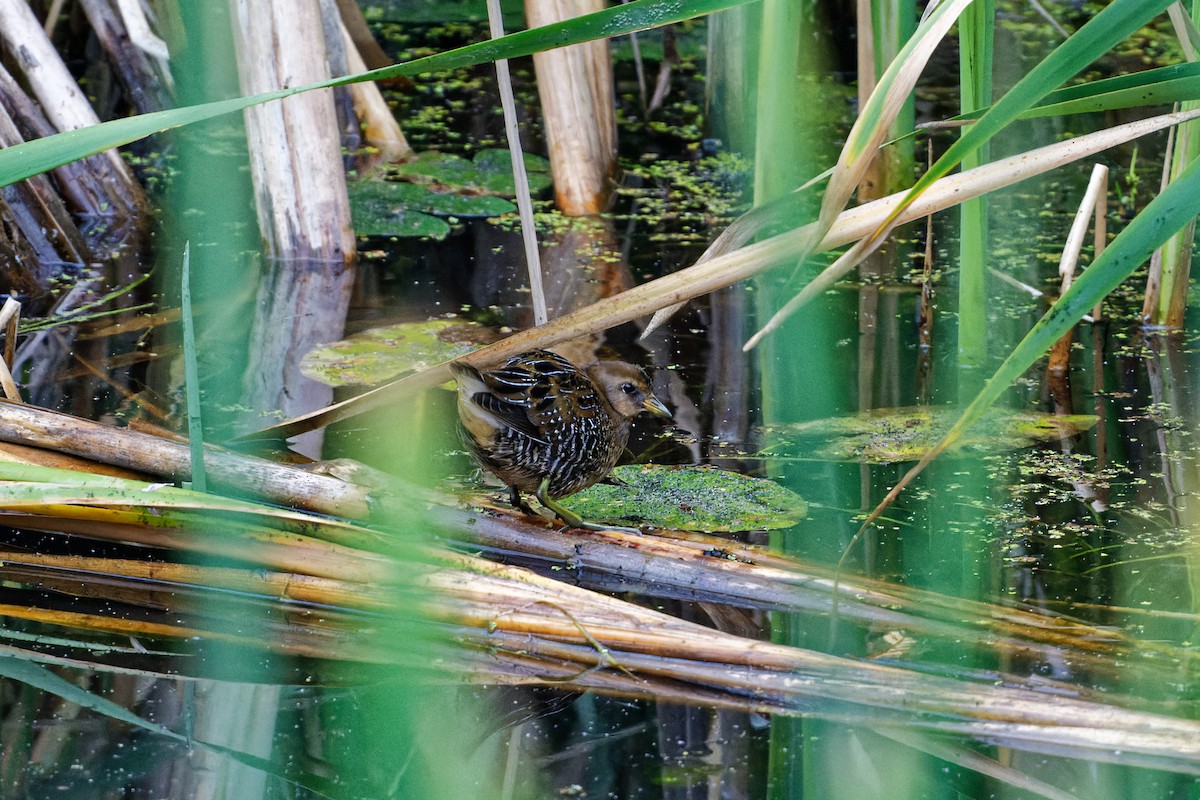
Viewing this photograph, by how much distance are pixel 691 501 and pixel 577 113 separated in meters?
2.71

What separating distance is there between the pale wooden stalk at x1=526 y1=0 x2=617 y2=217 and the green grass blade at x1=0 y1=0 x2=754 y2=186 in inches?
135

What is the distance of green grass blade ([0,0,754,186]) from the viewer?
1.70 metres

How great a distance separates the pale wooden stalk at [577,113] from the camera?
5230 mm

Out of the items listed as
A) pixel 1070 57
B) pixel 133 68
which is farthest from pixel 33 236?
pixel 1070 57

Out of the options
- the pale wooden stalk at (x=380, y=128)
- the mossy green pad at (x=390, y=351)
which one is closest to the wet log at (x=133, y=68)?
the pale wooden stalk at (x=380, y=128)

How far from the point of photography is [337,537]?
9.05 ft

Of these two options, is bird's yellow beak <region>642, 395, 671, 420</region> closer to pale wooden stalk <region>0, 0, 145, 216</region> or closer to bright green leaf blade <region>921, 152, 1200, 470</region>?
bright green leaf blade <region>921, 152, 1200, 470</region>

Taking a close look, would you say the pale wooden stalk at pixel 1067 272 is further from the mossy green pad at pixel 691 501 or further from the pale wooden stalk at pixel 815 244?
the pale wooden stalk at pixel 815 244

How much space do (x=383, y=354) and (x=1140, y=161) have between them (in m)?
3.77

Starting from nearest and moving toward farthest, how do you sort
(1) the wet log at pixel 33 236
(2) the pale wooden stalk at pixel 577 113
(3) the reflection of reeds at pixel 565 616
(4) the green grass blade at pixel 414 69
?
(4) the green grass blade at pixel 414 69 → (3) the reflection of reeds at pixel 565 616 → (1) the wet log at pixel 33 236 → (2) the pale wooden stalk at pixel 577 113

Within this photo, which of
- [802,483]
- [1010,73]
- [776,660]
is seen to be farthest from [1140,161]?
[776,660]

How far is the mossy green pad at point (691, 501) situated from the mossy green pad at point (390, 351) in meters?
0.94

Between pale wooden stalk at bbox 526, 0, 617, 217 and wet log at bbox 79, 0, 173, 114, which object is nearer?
pale wooden stalk at bbox 526, 0, 617, 217

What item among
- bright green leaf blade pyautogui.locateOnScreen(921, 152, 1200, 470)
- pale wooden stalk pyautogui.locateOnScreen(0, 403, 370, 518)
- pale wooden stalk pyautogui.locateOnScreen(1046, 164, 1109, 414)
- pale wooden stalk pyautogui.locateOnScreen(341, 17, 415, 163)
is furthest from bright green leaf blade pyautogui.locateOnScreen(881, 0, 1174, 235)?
pale wooden stalk pyautogui.locateOnScreen(341, 17, 415, 163)
